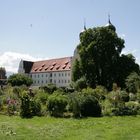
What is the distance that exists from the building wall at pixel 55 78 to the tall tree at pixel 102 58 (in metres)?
37.5

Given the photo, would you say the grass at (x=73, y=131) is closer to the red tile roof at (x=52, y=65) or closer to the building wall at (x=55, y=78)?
the building wall at (x=55, y=78)

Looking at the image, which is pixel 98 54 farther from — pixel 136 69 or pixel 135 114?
pixel 135 114

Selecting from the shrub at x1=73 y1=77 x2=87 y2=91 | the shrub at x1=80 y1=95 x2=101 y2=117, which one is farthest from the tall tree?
the shrub at x1=80 y1=95 x2=101 y2=117

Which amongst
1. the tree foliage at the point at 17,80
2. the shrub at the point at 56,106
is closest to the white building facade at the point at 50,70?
the tree foliage at the point at 17,80

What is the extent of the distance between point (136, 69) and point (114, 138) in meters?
44.7

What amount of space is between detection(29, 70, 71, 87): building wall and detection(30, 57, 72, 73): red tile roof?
3.57 ft

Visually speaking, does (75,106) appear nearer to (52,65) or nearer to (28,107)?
(28,107)

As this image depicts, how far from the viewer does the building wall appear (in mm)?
97875

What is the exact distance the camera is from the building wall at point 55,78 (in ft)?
321

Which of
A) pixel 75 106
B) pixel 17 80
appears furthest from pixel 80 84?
pixel 75 106

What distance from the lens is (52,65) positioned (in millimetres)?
104375

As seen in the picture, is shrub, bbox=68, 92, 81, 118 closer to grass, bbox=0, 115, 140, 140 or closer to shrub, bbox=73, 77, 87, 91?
grass, bbox=0, 115, 140, 140

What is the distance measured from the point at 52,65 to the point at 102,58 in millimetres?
47169

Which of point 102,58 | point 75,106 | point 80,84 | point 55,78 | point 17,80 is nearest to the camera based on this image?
point 75,106
